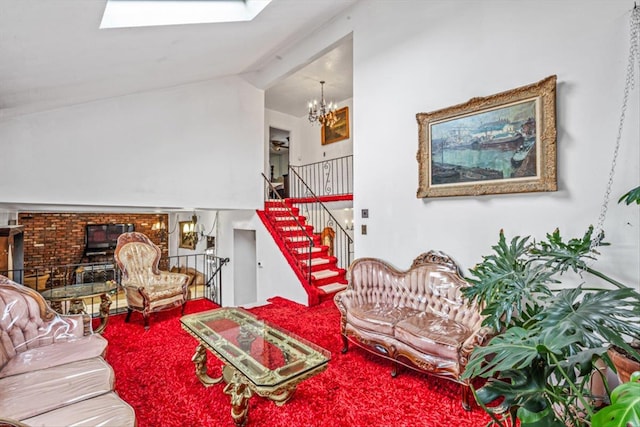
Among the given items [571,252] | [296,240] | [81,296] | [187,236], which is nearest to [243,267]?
[296,240]

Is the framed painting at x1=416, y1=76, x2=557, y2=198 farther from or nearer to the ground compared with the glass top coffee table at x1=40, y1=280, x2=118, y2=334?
farther from the ground

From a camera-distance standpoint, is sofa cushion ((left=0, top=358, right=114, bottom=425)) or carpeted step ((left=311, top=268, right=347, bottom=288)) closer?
sofa cushion ((left=0, top=358, right=114, bottom=425))

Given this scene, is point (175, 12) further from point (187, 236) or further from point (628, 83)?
point (187, 236)

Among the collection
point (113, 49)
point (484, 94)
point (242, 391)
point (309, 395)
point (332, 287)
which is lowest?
point (309, 395)

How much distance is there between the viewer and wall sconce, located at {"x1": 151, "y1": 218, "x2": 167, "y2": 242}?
10.4m

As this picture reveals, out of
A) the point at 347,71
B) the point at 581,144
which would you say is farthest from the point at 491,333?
the point at 347,71

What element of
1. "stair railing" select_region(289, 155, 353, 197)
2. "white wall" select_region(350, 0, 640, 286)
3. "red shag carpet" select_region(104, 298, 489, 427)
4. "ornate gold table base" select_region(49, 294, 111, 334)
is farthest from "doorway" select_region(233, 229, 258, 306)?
"white wall" select_region(350, 0, 640, 286)

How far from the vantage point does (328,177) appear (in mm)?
7996

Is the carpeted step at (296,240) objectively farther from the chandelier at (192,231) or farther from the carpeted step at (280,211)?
the chandelier at (192,231)

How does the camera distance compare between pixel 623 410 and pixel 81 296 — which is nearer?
pixel 623 410

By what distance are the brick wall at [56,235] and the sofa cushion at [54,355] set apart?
8.30 m

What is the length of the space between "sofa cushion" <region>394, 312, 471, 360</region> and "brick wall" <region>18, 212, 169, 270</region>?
10.2 metres

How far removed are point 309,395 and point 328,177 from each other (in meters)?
6.20

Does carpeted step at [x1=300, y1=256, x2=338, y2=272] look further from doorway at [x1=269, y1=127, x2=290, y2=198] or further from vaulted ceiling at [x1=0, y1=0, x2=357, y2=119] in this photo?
doorway at [x1=269, y1=127, x2=290, y2=198]
